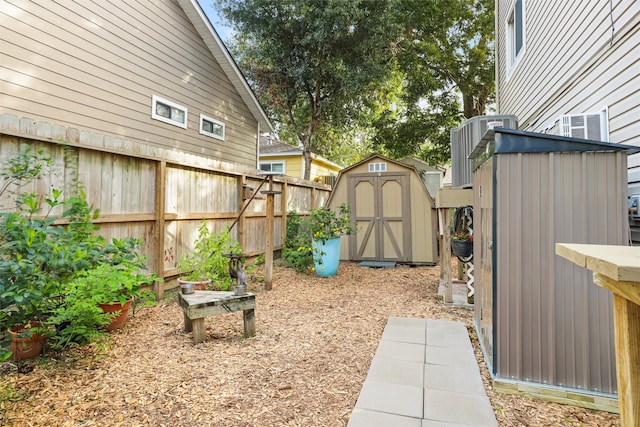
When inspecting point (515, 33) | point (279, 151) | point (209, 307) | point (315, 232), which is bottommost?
point (209, 307)

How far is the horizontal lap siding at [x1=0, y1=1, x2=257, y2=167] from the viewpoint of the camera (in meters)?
4.64

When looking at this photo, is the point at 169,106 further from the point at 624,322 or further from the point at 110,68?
the point at 624,322

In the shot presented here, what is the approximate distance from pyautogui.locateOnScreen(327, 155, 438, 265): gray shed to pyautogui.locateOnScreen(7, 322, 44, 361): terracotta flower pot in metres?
5.89

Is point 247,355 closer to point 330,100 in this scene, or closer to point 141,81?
point 141,81

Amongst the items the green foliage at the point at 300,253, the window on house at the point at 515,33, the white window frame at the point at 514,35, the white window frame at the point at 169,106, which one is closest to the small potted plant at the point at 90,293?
the green foliage at the point at 300,253

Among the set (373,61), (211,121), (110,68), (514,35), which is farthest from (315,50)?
(110,68)

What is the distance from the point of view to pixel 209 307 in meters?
2.99

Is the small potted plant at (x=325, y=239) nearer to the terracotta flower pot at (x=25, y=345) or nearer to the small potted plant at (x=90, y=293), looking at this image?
the small potted plant at (x=90, y=293)

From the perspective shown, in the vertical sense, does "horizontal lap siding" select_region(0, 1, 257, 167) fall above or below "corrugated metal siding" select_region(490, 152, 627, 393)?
above

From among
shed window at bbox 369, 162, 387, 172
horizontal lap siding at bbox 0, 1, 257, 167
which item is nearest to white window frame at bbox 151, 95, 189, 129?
horizontal lap siding at bbox 0, 1, 257, 167

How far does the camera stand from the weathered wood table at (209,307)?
2951mm

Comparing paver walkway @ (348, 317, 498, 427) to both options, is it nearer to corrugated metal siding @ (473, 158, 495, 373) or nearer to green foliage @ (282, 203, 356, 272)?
corrugated metal siding @ (473, 158, 495, 373)

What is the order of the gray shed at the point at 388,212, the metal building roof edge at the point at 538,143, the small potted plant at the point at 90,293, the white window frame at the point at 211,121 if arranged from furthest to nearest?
the white window frame at the point at 211,121 < the gray shed at the point at 388,212 < the small potted plant at the point at 90,293 < the metal building roof edge at the point at 538,143

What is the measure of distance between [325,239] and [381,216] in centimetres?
209
